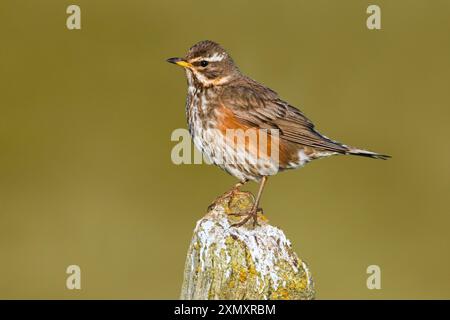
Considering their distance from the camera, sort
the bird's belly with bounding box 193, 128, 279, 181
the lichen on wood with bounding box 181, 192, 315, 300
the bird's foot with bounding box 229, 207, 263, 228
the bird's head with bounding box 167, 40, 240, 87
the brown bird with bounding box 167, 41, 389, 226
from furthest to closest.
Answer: the bird's head with bounding box 167, 40, 240, 87 → the brown bird with bounding box 167, 41, 389, 226 → the bird's belly with bounding box 193, 128, 279, 181 → the bird's foot with bounding box 229, 207, 263, 228 → the lichen on wood with bounding box 181, 192, 315, 300

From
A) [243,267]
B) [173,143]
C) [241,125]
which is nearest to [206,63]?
[241,125]

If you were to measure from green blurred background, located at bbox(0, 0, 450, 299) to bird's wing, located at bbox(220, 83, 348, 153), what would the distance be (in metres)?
5.66

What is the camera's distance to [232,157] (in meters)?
11.0

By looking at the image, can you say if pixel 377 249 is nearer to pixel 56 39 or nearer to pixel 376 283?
pixel 376 283

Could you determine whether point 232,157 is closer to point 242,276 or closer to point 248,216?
point 248,216

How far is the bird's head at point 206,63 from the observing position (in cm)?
1166

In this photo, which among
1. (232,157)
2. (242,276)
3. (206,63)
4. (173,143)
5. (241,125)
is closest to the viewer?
(242,276)

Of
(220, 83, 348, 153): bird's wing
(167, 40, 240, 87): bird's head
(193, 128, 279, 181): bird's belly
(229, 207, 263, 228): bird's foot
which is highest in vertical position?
(167, 40, 240, 87): bird's head

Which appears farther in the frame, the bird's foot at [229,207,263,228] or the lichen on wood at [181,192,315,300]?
the bird's foot at [229,207,263,228]

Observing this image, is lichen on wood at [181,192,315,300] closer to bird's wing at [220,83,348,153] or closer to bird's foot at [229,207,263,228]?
bird's foot at [229,207,263,228]

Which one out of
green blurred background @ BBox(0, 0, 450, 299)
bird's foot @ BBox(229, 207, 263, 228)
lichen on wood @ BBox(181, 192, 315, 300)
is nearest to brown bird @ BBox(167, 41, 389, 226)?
bird's foot @ BBox(229, 207, 263, 228)

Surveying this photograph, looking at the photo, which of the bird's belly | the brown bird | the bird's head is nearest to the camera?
the bird's belly

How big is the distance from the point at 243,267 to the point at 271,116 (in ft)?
16.0

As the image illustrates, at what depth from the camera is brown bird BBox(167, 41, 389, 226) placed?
36.5ft
